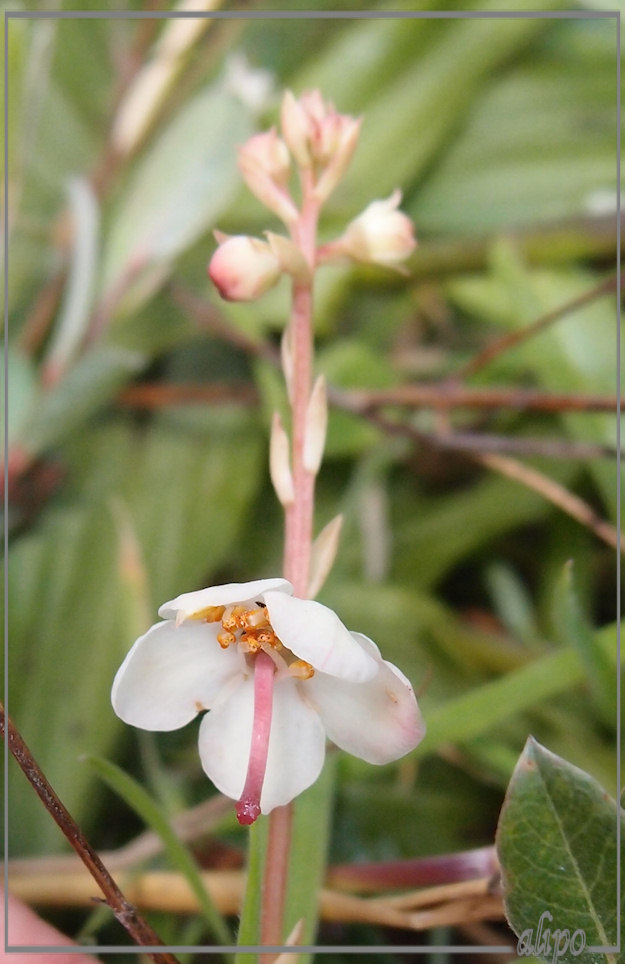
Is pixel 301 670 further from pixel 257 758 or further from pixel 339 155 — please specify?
pixel 339 155

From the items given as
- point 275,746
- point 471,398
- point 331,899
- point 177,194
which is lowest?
point 331,899

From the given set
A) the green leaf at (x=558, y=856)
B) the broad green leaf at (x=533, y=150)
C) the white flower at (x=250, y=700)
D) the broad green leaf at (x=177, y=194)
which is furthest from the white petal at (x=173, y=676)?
the broad green leaf at (x=533, y=150)

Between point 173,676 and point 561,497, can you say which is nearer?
point 173,676

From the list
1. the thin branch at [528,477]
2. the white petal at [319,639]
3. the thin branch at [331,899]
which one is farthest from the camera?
the thin branch at [528,477]

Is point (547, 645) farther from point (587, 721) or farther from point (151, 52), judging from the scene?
point (151, 52)

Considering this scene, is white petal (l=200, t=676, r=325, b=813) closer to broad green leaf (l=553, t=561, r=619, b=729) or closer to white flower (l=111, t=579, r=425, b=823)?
white flower (l=111, t=579, r=425, b=823)

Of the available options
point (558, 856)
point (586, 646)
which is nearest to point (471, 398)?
point (586, 646)

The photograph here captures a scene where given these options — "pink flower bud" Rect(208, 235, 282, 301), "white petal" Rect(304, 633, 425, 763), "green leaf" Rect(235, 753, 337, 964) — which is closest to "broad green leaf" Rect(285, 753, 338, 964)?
"green leaf" Rect(235, 753, 337, 964)

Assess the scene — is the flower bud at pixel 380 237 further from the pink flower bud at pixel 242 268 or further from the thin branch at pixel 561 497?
the thin branch at pixel 561 497
